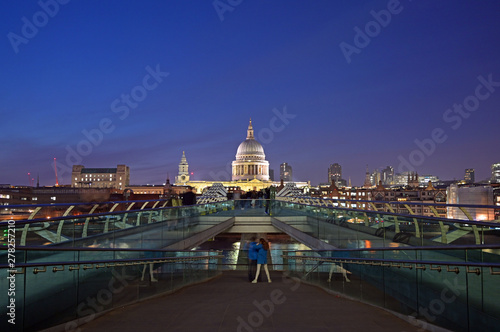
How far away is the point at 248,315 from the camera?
6.72 meters

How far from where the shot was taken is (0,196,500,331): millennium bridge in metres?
5.18

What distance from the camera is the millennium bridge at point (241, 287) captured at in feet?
17.0

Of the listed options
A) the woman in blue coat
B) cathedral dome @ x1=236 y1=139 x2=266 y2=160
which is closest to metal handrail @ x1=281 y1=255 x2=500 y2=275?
the woman in blue coat

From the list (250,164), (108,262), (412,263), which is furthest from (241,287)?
(250,164)

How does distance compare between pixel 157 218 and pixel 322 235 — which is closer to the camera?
pixel 157 218

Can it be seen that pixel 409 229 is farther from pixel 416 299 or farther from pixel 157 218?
pixel 157 218

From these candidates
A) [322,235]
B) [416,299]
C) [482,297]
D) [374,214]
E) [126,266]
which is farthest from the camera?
[322,235]

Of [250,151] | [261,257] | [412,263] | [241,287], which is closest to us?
[412,263]

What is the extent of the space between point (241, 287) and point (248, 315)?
13.6 feet

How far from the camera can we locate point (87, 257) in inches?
267

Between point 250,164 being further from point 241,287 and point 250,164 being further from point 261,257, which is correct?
point 241,287

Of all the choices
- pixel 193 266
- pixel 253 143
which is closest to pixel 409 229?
pixel 193 266

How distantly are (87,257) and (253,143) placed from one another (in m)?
192

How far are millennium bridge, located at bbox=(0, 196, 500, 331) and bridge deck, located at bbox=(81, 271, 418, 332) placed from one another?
17mm
